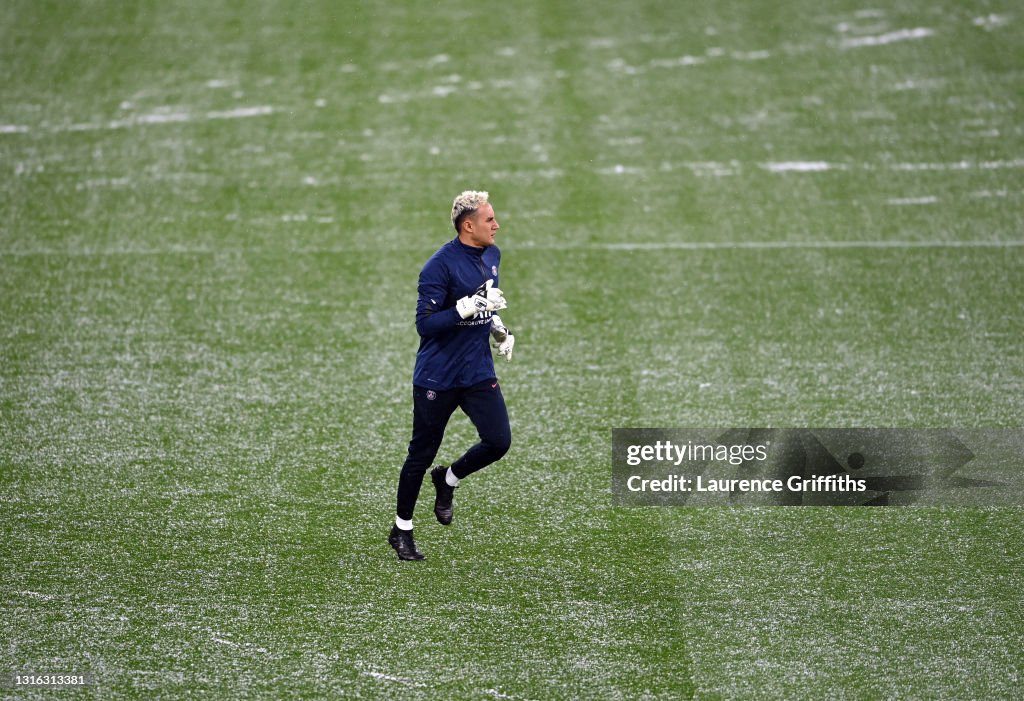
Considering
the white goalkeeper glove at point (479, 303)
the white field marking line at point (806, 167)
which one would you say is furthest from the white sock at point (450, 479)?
the white field marking line at point (806, 167)

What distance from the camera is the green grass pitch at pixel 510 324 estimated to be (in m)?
5.34

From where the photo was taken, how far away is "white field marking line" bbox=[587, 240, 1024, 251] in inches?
420

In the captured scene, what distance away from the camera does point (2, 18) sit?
15445mm

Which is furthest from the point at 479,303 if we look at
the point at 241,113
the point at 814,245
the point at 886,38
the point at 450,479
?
the point at 886,38

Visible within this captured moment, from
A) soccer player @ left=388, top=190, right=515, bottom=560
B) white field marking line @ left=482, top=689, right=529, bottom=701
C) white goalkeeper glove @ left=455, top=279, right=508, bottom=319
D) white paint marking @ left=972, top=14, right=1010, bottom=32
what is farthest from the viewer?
white paint marking @ left=972, top=14, right=1010, bottom=32

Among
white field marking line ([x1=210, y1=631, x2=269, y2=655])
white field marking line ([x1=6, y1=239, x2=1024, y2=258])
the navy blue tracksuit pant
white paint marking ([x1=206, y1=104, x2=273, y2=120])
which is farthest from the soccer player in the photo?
white paint marking ([x1=206, y1=104, x2=273, y2=120])

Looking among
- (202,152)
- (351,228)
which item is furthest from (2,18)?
(351,228)

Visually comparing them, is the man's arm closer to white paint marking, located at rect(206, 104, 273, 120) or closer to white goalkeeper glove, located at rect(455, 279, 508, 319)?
white goalkeeper glove, located at rect(455, 279, 508, 319)

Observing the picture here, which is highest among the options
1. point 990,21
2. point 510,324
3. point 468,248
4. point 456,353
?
point 468,248

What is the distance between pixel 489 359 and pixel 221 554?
170cm

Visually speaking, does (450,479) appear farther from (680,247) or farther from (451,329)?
(680,247)

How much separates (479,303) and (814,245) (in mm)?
5868

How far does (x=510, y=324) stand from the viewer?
374 inches

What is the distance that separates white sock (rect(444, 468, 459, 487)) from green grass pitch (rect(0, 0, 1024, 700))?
0.31 metres
